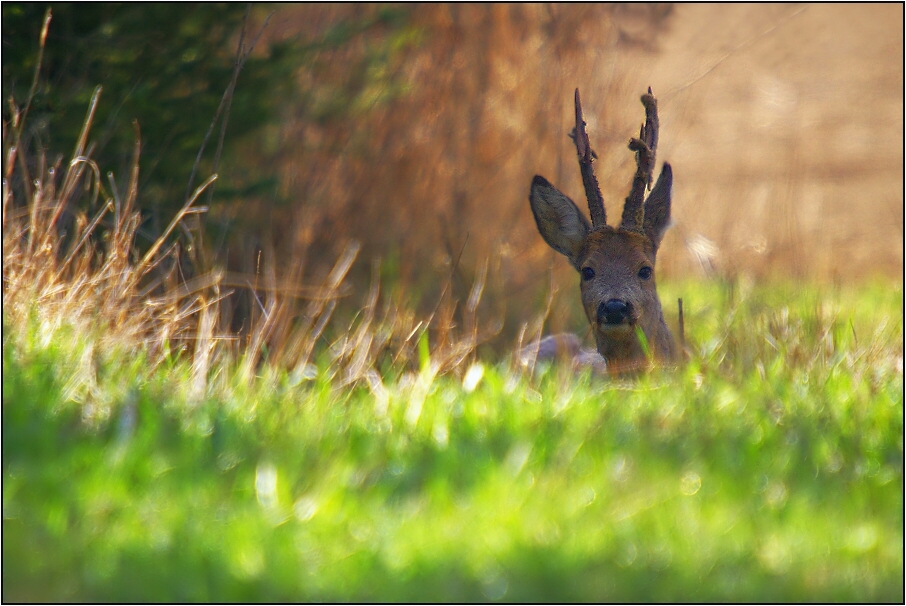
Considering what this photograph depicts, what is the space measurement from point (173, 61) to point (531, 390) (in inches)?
149

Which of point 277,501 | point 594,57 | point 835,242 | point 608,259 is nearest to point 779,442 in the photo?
point 277,501

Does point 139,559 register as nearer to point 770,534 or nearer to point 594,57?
Result: point 770,534

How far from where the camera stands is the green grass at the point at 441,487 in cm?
248

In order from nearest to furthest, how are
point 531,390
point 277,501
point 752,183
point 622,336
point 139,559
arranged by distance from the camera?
point 139,559
point 277,501
point 531,390
point 622,336
point 752,183

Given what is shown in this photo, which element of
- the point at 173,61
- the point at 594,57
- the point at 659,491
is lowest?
the point at 659,491

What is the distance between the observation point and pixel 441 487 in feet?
9.41

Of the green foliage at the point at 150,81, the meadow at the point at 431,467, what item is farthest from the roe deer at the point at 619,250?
the green foliage at the point at 150,81

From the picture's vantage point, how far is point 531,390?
424 cm

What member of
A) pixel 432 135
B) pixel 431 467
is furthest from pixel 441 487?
pixel 432 135

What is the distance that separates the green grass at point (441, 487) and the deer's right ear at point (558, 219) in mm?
1924

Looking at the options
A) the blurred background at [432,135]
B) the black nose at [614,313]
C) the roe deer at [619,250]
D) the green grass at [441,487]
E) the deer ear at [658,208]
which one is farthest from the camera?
the blurred background at [432,135]

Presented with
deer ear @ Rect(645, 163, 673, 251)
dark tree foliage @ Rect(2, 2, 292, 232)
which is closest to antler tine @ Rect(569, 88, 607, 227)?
deer ear @ Rect(645, 163, 673, 251)

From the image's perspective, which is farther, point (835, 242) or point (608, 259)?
point (835, 242)

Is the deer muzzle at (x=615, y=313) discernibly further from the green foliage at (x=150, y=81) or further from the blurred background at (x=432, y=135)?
the green foliage at (x=150, y=81)
